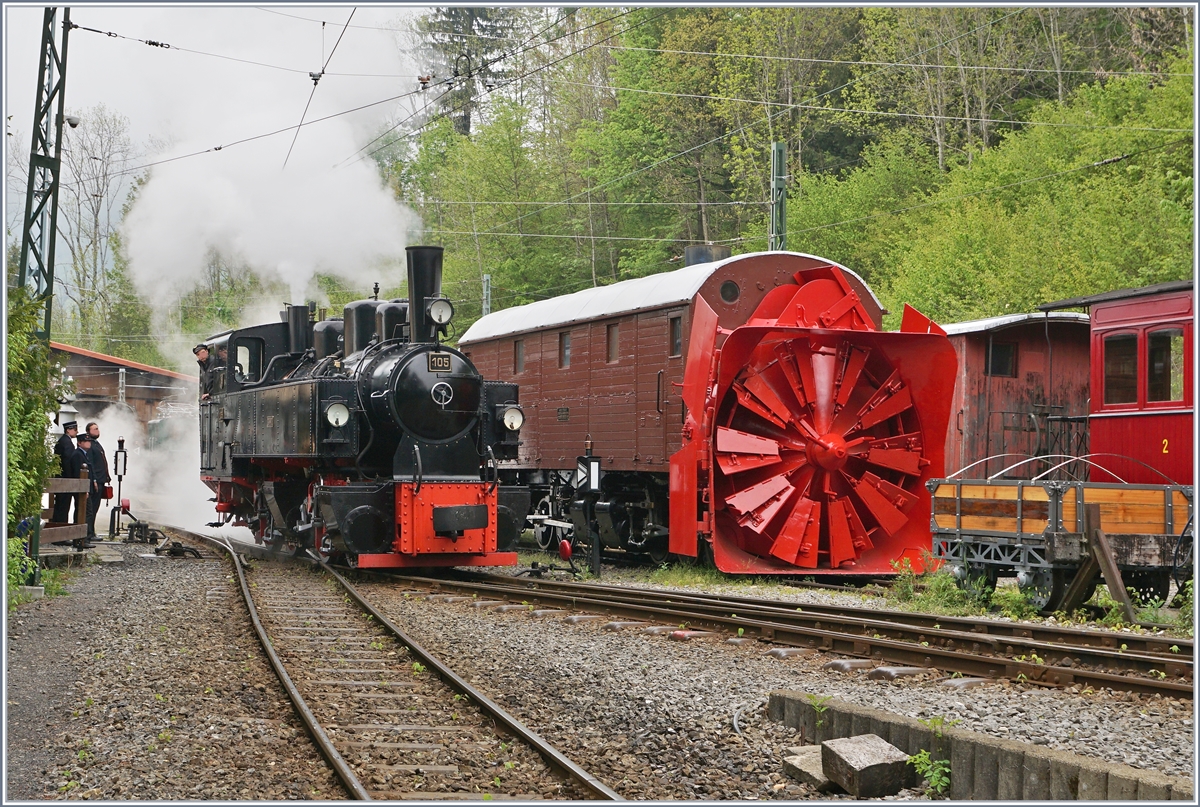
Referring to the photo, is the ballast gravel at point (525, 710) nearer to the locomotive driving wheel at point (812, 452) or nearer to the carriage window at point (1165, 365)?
the locomotive driving wheel at point (812, 452)

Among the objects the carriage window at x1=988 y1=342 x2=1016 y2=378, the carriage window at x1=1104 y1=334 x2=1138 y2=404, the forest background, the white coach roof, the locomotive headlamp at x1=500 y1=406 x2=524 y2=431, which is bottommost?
the locomotive headlamp at x1=500 y1=406 x2=524 y2=431

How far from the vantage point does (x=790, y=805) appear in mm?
4562

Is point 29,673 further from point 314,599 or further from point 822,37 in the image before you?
point 822,37

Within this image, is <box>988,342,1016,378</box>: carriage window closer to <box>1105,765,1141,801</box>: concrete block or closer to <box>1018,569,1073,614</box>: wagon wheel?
<box>1018,569,1073,614</box>: wagon wheel

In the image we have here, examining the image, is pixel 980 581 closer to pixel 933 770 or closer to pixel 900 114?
pixel 933 770

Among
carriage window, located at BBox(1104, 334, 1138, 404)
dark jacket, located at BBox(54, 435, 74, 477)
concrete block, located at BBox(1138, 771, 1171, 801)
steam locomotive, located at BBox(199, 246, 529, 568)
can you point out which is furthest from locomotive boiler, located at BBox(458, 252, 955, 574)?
dark jacket, located at BBox(54, 435, 74, 477)

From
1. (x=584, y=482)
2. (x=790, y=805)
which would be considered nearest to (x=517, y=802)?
(x=790, y=805)

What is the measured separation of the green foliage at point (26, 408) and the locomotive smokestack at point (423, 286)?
3836 millimetres

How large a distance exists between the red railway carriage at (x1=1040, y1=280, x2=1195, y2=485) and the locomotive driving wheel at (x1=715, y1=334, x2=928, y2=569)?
6.59 ft

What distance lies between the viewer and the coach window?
16.6 m

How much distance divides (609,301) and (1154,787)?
1152 centimetres

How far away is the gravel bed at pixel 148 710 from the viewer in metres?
5.32

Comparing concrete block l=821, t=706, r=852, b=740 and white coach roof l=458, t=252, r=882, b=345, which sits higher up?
white coach roof l=458, t=252, r=882, b=345

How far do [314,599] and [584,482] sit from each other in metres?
3.77
